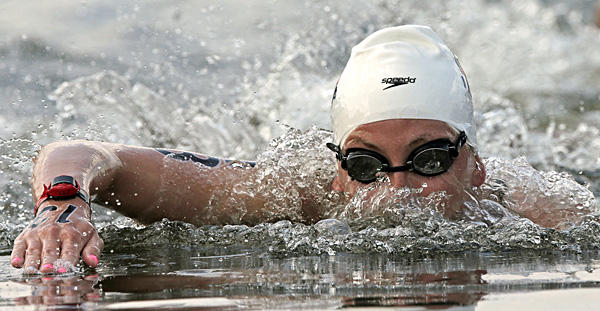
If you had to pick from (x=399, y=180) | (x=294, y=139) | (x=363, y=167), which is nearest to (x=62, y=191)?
(x=363, y=167)

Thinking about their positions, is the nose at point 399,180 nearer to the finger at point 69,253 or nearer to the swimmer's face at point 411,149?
the swimmer's face at point 411,149

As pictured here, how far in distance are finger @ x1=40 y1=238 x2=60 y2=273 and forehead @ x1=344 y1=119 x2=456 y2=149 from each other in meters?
1.69

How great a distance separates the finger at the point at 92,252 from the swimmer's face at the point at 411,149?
1523 millimetres

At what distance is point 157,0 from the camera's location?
404 inches

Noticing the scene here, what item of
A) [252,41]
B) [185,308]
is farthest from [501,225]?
[252,41]

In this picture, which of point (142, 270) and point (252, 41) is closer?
point (142, 270)

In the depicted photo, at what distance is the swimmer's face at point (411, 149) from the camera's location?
3465mm

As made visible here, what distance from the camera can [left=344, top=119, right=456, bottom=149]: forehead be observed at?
11.5ft

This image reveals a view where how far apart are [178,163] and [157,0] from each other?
699 centimetres

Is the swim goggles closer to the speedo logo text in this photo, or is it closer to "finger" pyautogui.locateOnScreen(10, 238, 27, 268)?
the speedo logo text

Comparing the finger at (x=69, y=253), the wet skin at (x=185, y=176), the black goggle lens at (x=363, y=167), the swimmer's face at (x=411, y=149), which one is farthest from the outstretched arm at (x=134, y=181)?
the swimmer's face at (x=411, y=149)

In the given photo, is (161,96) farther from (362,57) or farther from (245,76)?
(362,57)

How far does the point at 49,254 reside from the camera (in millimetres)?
2332

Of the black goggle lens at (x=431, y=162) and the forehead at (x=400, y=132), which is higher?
the forehead at (x=400, y=132)
